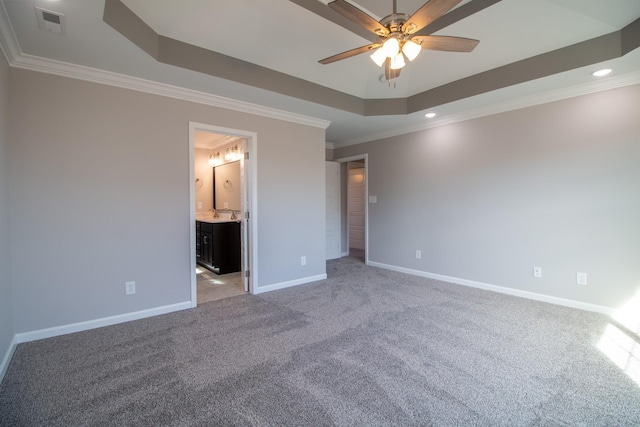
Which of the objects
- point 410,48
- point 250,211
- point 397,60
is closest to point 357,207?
point 250,211

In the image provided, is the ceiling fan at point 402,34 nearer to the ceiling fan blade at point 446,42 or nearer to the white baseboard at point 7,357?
the ceiling fan blade at point 446,42

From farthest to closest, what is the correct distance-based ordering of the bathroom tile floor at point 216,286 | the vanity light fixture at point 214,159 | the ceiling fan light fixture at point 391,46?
1. the vanity light fixture at point 214,159
2. the bathroom tile floor at point 216,286
3. the ceiling fan light fixture at point 391,46

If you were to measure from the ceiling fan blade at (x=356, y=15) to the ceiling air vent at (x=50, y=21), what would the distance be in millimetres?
1894

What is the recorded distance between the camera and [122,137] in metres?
2.86

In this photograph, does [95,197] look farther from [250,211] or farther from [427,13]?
[427,13]

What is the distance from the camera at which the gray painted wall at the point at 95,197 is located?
247 centimetres

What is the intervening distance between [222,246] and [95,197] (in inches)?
88.1

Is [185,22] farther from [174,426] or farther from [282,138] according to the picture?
[174,426]

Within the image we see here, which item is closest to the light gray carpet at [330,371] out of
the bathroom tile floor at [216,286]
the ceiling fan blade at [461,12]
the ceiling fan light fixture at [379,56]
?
the bathroom tile floor at [216,286]

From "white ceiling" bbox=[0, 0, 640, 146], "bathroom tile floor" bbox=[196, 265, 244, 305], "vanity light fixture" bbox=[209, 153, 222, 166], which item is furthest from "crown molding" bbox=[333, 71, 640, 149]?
"bathroom tile floor" bbox=[196, 265, 244, 305]

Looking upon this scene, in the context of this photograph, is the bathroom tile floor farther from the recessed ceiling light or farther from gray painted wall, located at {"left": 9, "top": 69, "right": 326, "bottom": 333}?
the recessed ceiling light

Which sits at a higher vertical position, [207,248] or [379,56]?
[379,56]

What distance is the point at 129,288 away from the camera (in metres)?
2.93

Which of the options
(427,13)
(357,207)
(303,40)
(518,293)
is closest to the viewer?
(427,13)
